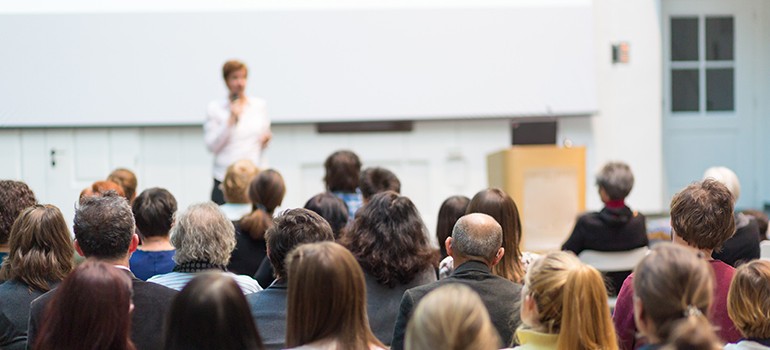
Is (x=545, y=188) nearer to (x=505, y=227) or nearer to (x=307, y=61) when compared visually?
(x=307, y=61)

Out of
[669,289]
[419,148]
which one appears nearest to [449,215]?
[669,289]

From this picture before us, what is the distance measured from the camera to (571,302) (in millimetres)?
2455

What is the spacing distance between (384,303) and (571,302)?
1.18 m

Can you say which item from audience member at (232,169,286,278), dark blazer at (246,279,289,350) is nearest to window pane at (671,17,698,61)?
audience member at (232,169,286,278)

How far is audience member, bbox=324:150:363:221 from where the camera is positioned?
546 centimetres

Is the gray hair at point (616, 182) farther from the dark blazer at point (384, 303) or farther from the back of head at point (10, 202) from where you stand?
the back of head at point (10, 202)

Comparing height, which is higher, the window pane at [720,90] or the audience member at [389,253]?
the window pane at [720,90]

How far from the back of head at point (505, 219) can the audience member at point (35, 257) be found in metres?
1.46

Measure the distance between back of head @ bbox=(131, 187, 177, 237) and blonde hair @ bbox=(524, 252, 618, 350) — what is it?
1921 millimetres

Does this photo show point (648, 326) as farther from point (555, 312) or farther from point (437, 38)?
point (437, 38)

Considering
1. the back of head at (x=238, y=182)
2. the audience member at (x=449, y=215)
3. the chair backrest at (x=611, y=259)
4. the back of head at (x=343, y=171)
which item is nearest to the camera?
the audience member at (x=449, y=215)

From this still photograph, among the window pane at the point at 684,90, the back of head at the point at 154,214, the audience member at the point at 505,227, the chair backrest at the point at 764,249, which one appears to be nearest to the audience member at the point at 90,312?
the audience member at the point at 505,227

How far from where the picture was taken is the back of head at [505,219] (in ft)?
11.8

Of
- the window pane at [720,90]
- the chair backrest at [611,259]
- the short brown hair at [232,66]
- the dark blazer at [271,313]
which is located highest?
the short brown hair at [232,66]
